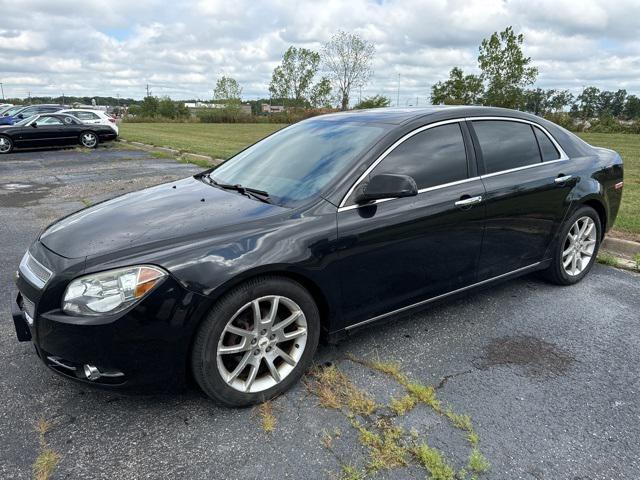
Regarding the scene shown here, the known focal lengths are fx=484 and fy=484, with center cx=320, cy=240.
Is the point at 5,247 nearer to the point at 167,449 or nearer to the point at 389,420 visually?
the point at 167,449

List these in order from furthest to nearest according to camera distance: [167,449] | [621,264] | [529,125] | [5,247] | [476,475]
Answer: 1. [5,247]
2. [621,264]
3. [529,125]
4. [167,449]
5. [476,475]

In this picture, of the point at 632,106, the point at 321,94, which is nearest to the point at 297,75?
the point at 321,94

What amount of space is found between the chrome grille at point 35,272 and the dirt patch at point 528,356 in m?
2.58

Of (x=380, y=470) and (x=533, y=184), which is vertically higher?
(x=533, y=184)

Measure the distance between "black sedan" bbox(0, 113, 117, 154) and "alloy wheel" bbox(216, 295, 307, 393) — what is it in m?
16.6

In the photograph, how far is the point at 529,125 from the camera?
159 inches

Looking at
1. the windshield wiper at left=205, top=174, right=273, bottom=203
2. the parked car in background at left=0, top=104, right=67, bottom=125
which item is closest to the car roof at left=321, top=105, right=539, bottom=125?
the windshield wiper at left=205, top=174, right=273, bottom=203

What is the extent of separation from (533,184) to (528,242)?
0.46 m

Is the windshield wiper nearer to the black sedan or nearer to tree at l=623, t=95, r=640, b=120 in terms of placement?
the black sedan

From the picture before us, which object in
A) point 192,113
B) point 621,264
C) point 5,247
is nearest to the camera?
point 621,264

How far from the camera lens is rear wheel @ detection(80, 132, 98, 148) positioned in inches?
673

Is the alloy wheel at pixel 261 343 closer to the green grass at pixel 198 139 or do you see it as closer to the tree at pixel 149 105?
the green grass at pixel 198 139

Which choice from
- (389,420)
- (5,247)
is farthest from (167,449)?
(5,247)

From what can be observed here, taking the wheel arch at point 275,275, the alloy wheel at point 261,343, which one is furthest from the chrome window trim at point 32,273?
the alloy wheel at point 261,343
